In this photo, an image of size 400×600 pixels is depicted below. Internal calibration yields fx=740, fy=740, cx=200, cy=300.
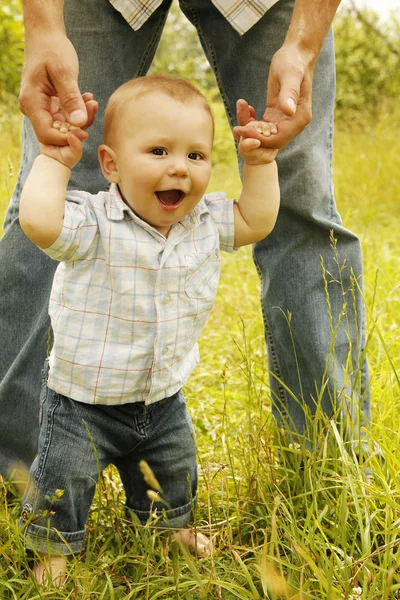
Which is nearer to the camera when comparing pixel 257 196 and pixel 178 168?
pixel 178 168

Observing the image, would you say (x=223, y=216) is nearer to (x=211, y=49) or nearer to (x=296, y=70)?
(x=296, y=70)

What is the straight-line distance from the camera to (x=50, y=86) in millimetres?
1477

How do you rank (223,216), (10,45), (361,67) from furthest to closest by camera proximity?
1. (361,67)
2. (10,45)
3. (223,216)

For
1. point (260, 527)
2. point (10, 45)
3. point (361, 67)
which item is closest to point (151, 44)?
point (260, 527)

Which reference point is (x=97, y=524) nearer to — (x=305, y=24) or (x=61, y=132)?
(x=61, y=132)

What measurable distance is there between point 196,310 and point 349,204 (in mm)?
4110

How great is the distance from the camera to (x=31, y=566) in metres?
1.60

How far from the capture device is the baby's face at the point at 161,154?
144 cm

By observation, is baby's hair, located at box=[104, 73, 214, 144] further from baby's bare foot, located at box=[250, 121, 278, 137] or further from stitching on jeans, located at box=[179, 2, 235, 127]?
stitching on jeans, located at box=[179, 2, 235, 127]

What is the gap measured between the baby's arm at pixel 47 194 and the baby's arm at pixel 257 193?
13.9 inches

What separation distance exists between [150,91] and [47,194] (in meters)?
0.30

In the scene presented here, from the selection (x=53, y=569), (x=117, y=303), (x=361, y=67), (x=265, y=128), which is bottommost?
(x=53, y=569)

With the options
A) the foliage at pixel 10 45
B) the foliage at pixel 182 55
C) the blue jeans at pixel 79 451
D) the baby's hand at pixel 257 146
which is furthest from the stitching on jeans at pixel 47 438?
the foliage at pixel 182 55

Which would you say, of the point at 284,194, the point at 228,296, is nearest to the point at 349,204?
the point at 228,296
